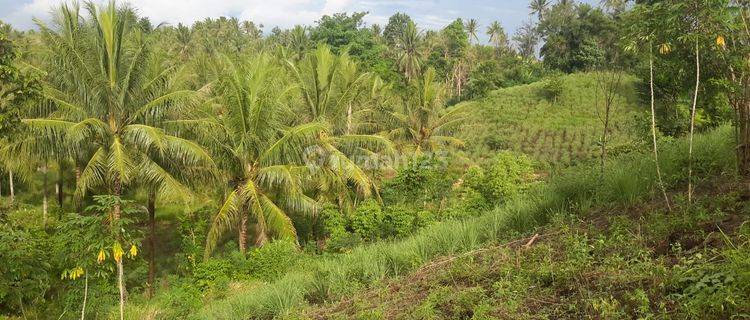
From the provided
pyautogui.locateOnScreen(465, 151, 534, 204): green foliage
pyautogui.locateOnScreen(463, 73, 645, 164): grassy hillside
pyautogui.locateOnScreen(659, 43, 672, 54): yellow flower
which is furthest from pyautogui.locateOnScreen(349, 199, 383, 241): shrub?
pyautogui.locateOnScreen(463, 73, 645, 164): grassy hillside

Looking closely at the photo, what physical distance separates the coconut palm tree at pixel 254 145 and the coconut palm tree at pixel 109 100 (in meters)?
0.75

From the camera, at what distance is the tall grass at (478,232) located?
4.99 metres

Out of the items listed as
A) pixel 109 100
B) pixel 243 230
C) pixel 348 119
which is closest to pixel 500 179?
pixel 348 119

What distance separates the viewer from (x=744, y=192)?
443 cm

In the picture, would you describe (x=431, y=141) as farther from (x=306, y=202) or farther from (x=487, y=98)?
(x=487, y=98)

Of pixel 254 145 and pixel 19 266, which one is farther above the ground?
pixel 254 145

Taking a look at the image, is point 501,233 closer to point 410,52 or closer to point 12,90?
point 12,90

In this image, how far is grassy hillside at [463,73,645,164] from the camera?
27125 millimetres

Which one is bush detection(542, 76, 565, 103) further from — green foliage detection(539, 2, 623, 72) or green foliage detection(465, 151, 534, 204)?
green foliage detection(465, 151, 534, 204)

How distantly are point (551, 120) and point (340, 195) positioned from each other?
2208cm

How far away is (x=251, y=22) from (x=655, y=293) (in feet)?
Result: 211

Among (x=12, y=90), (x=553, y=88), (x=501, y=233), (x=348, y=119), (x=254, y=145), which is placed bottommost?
(x=501, y=233)

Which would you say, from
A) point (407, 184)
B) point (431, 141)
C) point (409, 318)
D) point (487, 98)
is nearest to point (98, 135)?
point (407, 184)

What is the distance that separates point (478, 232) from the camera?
561 cm
